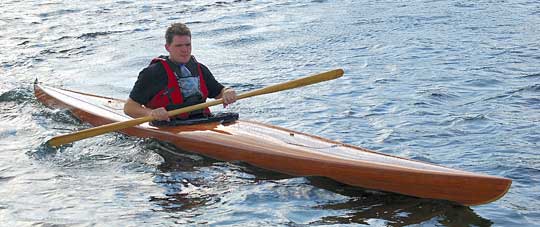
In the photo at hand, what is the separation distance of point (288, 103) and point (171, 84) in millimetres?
2500

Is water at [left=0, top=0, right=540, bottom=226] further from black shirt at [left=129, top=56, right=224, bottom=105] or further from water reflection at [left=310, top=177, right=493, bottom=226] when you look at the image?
black shirt at [left=129, top=56, right=224, bottom=105]

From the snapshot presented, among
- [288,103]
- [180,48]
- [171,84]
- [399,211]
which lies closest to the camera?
[399,211]

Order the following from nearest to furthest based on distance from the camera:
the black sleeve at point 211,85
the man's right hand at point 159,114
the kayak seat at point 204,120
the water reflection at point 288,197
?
the water reflection at point 288,197, the man's right hand at point 159,114, the kayak seat at point 204,120, the black sleeve at point 211,85

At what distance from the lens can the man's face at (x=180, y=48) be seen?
21.1 feet

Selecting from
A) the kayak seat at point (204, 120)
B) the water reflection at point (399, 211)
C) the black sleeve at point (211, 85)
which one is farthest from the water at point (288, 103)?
the black sleeve at point (211, 85)

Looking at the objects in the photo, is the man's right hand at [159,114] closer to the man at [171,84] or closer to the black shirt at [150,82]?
the man at [171,84]

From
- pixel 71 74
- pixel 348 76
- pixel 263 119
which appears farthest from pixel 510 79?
pixel 71 74

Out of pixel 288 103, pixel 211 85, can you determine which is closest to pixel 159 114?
pixel 211 85

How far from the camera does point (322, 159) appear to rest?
5.70m

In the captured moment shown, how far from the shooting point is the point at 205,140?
6418mm

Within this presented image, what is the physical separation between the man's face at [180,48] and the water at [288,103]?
0.75 metres

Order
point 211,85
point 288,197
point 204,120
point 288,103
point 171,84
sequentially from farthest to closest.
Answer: point 288,103 < point 211,85 < point 204,120 < point 171,84 < point 288,197

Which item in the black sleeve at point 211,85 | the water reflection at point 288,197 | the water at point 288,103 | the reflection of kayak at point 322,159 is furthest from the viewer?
the black sleeve at point 211,85

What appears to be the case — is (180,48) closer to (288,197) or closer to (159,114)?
(159,114)
